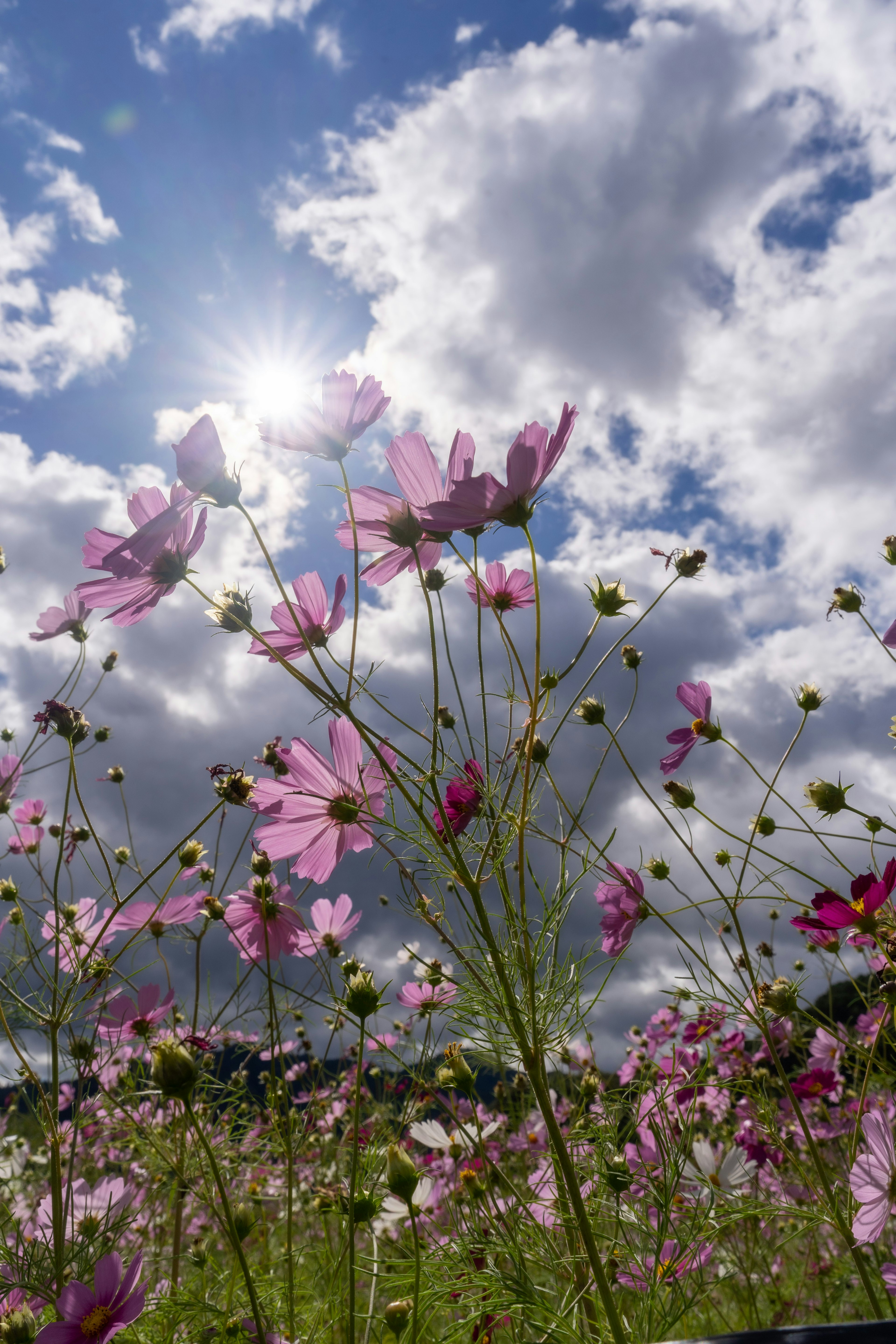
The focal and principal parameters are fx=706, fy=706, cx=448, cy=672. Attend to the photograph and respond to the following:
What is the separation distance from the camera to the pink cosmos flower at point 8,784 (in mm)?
1318

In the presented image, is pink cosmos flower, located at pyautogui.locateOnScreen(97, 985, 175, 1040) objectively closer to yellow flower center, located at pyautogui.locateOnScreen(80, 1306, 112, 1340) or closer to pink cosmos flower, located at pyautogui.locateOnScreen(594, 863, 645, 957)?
yellow flower center, located at pyautogui.locateOnScreen(80, 1306, 112, 1340)

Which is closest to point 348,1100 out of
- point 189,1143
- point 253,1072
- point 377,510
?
point 253,1072

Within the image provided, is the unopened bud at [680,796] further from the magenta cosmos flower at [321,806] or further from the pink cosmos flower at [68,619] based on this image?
the pink cosmos flower at [68,619]

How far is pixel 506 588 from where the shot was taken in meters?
0.88

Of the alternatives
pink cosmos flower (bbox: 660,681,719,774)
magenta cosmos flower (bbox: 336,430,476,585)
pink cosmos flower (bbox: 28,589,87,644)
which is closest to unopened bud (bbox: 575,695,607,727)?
pink cosmos flower (bbox: 660,681,719,774)

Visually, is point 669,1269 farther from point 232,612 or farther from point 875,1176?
Answer: point 232,612

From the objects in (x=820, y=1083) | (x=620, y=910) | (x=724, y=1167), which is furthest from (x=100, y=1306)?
(x=820, y=1083)

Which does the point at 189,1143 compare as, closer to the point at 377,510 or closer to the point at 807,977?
the point at 807,977

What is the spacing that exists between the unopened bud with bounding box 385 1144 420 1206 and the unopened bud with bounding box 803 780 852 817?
67 cm

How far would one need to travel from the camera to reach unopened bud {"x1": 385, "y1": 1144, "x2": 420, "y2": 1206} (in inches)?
24.6

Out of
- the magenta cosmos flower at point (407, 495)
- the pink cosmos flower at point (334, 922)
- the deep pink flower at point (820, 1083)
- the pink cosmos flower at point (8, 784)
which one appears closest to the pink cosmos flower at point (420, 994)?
the pink cosmos flower at point (334, 922)

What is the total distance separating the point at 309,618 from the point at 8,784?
0.92 meters

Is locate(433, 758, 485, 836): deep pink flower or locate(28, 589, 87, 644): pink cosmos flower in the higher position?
locate(28, 589, 87, 644): pink cosmos flower

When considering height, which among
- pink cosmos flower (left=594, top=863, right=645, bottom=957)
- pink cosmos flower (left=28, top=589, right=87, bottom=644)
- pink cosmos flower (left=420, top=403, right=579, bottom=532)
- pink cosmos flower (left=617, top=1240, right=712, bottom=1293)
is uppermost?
pink cosmos flower (left=28, top=589, right=87, bottom=644)
